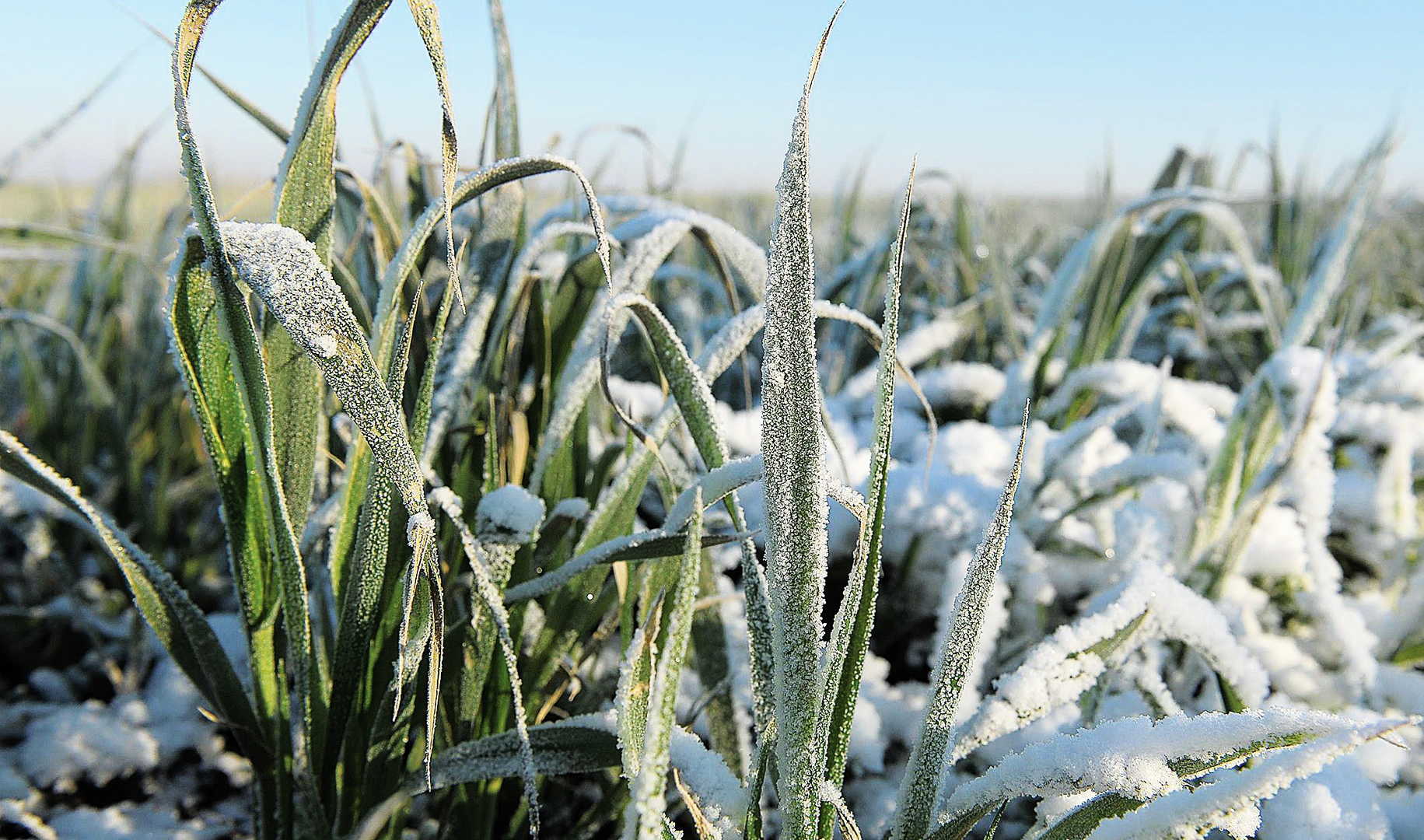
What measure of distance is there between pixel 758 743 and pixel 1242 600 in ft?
2.12

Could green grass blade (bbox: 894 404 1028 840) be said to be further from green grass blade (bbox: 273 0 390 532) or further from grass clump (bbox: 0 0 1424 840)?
green grass blade (bbox: 273 0 390 532)

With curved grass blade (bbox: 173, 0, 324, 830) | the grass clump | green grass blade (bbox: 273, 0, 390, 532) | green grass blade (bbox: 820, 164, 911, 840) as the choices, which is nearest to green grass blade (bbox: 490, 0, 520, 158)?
the grass clump

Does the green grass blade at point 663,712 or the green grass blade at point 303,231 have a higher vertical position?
the green grass blade at point 303,231

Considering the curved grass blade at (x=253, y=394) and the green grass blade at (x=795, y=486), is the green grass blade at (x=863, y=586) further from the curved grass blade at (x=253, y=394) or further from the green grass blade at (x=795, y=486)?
the curved grass blade at (x=253, y=394)

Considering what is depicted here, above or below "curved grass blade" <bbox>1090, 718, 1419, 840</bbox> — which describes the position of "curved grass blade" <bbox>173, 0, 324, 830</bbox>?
above

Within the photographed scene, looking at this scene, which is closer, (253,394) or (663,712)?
(663,712)

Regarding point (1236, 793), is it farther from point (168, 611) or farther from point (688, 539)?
point (168, 611)

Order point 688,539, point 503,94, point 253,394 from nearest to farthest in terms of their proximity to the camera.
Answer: point 688,539, point 253,394, point 503,94

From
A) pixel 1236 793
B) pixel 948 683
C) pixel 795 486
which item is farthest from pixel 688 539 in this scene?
pixel 1236 793

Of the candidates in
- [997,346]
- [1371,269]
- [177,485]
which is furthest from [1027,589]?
[1371,269]

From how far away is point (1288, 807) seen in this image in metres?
0.61

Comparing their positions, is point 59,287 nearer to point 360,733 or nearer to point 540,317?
point 540,317

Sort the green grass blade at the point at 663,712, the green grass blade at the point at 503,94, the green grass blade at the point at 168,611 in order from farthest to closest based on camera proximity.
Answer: the green grass blade at the point at 503,94 → the green grass blade at the point at 168,611 → the green grass blade at the point at 663,712

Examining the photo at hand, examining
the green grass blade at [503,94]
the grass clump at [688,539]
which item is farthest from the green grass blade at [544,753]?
the green grass blade at [503,94]
